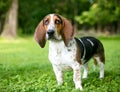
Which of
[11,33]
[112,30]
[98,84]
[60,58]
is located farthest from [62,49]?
[112,30]

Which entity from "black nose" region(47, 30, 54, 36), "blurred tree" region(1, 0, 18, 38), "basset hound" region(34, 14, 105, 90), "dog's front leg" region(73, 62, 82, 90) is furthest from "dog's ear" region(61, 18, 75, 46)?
"blurred tree" region(1, 0, 18, 38)

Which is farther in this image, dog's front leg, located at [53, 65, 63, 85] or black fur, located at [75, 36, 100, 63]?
black fur, located at [75, 36, 100, 63]

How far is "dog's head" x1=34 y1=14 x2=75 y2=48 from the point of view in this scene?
28.2ft

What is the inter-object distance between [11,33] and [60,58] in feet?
97.5

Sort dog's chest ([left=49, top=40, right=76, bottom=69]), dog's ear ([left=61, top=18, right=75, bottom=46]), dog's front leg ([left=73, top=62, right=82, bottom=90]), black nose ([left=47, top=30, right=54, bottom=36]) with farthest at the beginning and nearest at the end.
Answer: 1. dog's front leg ([left=73, top=62, right=82, bottom=90])
2. dog's chest ([left=49, top=40, right=76, bottom=69])
3. dog's ear ([left=61, top=18, right=75, bottom=46])
4. black nose ([left=47, top=30, right=54, bottom=36])

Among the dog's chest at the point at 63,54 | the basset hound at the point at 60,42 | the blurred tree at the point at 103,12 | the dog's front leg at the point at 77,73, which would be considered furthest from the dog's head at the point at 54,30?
the blurred tree at the point at 103,12

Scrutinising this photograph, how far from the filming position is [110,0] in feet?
142

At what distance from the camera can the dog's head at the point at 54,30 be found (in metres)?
8.59

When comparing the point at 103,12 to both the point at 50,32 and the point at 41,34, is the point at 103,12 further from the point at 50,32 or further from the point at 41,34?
the point at 50,32

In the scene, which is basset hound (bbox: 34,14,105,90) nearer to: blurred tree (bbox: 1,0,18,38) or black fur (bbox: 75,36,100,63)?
black fur (bbox: 75,36,100,63)

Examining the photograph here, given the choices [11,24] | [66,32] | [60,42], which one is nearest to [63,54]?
[60,42]

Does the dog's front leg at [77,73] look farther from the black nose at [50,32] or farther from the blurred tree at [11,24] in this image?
the blurred tree at [11,24]

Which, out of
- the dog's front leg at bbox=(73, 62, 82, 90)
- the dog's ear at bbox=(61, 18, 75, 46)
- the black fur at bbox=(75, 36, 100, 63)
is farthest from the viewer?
the black fur at bbox=(75, 36, 100, 63)

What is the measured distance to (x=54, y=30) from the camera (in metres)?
8.56
